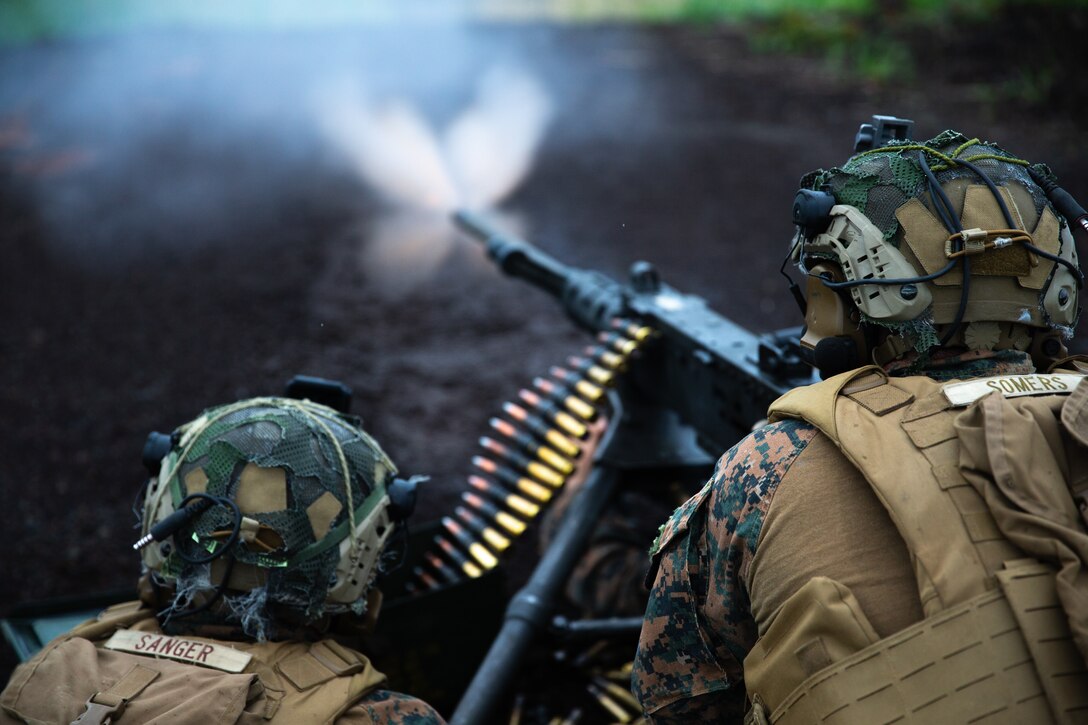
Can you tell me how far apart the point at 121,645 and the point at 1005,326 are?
2.35 metres

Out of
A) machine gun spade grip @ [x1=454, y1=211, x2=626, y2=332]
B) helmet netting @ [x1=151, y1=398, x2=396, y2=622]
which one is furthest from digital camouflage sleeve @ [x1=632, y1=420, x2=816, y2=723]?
machine gun spade grip @ [x1=454, y1=211, x2=626, y2=332]

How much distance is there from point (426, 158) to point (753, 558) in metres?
8.98

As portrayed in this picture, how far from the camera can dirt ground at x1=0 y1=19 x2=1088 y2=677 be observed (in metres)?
6.40

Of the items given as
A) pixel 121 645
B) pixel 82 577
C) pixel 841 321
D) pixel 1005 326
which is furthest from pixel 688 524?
pixel 82 577

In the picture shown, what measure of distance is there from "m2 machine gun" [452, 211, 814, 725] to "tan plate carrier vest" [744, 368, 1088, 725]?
1.52 m

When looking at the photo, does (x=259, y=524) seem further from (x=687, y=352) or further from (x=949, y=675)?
(x=687, y=352)

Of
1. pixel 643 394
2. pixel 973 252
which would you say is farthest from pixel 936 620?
pixel 643 394

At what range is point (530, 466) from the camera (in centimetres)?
499

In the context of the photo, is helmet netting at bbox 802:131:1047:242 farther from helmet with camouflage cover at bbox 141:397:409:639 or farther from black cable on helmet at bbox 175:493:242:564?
black cable on helmet at bbox 175:493:242:564

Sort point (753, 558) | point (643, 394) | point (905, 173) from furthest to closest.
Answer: point (643, 394) → point (905, 173) → point (753, 558)

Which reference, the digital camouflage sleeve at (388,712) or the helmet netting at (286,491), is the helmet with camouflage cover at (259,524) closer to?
the helmet netting at (286,491)

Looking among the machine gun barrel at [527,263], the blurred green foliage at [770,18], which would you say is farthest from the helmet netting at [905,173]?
the blurred green foliage at [770,18]

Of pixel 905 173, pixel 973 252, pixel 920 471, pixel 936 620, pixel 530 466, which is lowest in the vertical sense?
pixel 530 466

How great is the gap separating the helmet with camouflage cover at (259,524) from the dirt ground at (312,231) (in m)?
2.25
